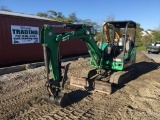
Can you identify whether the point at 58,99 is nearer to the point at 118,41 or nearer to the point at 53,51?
the point at 53,51

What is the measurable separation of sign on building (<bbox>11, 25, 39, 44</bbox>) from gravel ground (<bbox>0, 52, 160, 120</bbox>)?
12.7 ft

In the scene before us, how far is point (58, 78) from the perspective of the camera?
16.1 ft

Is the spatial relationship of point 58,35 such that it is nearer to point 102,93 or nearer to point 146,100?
point 102,93

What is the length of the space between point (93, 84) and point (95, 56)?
1.20m

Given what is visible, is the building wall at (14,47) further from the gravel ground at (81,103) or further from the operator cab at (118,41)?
the operator cab at (118,41)

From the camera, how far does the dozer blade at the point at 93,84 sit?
607cm

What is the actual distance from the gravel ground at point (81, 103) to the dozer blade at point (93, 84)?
7.7 inches

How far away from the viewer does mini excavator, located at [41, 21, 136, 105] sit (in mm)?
4660

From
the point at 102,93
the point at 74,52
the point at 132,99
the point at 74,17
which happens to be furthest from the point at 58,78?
the point at 74,17

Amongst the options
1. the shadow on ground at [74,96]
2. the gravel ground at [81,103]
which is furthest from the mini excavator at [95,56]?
the gravel ground at [81,103]

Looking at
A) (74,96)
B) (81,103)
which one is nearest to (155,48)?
(74,96)

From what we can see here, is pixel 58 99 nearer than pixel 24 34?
A: Yes

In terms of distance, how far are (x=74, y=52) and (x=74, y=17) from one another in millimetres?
28516

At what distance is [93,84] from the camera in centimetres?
641
